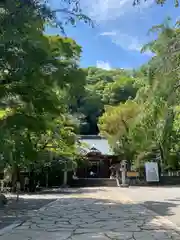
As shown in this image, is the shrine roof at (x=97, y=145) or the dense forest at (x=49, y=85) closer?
the dense forest at (x=49, y=85)

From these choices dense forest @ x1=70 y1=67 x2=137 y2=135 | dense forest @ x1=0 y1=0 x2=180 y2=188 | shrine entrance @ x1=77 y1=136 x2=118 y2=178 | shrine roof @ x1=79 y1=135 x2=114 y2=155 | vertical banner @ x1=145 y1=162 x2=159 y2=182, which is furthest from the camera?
dense forest @ x1=70 y1=67 x2=137 y2=135

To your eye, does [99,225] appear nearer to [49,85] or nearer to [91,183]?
[49,85]

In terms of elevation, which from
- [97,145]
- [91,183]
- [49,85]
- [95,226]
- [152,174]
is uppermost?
[97,145]

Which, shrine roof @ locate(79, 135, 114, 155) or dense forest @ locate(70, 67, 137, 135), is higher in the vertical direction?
dense forest @ locate(70, 67, 137, 135)

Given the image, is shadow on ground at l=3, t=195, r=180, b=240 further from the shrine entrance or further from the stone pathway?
the shrine entrance

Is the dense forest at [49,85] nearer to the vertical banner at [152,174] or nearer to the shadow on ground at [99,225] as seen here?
the shadow on ground at [99,225]

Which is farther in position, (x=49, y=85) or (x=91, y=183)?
(x=91, y=183)

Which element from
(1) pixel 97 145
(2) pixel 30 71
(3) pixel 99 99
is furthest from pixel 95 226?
(3) pixel 99 99

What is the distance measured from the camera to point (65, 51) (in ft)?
43.7

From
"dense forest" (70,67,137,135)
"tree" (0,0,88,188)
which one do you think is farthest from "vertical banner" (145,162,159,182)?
"dense forest" (70,67,137,135)

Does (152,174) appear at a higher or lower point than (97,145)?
lower

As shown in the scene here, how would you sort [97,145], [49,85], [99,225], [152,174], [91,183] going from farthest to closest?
[97,145] < [91,183] < [152,174] < [49,85] < [99,225]

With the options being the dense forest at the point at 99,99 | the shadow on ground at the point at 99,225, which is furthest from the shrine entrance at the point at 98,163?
the shadow on ground at the point at 99,225

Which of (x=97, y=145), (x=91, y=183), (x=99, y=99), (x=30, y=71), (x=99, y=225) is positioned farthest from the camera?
(x=99, y=99)
